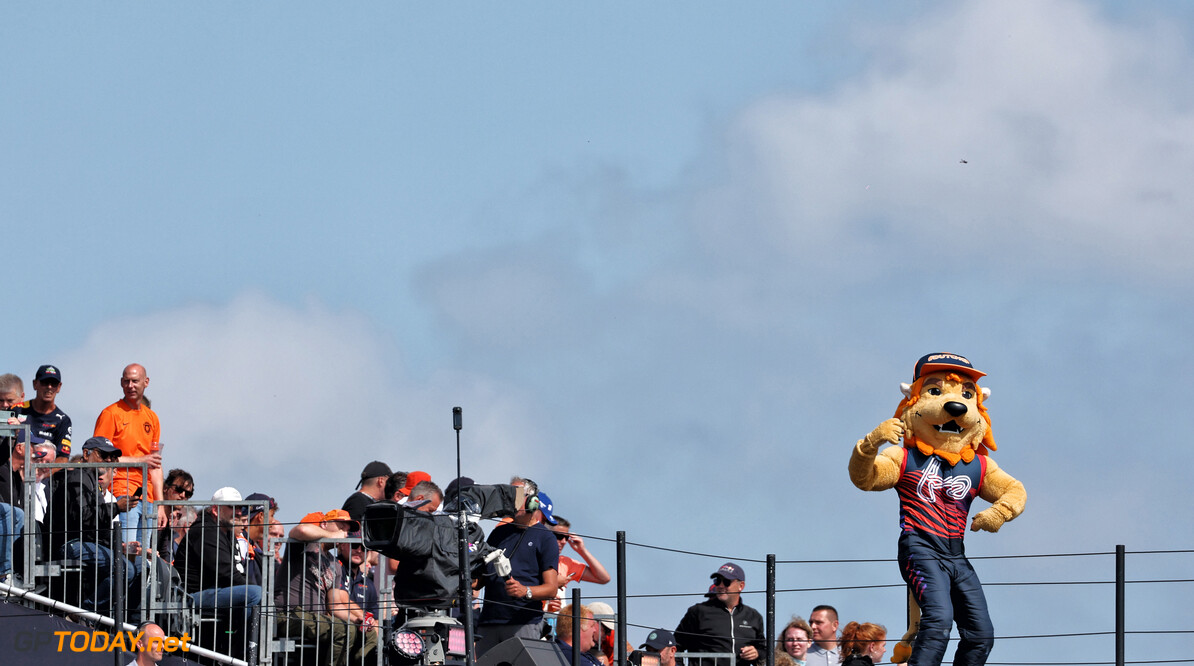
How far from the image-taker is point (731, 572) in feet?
40.5

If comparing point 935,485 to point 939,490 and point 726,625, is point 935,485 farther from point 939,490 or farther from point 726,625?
point 726,625

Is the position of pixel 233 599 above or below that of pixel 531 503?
below

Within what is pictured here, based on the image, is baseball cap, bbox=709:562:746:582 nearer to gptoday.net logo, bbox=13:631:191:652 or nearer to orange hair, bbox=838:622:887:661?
orange hair, bbox=838:622:887:661

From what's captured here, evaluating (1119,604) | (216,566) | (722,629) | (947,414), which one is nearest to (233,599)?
(216,566)

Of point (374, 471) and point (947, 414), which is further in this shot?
point (374, 471)

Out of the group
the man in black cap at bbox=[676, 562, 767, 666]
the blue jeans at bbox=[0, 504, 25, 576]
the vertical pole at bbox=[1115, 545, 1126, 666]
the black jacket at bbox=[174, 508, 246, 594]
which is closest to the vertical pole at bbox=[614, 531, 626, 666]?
the man in black cap at bbox=[676, 562, 767, 666]

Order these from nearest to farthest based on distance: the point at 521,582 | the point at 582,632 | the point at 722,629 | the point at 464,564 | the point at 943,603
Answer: the point at 464,564 → the point at 943,603 → the point at 521,582 → the point at 582,632 → the point at 722,629

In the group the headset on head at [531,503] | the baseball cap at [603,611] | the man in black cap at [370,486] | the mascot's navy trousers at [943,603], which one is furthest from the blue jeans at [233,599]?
the mascot's navy trousers at [943,603]

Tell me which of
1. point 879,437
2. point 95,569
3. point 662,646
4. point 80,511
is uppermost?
point 879,437

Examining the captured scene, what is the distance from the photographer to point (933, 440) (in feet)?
37.8

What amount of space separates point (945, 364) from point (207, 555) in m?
4.59

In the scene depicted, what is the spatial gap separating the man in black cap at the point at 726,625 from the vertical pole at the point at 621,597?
1.10 m

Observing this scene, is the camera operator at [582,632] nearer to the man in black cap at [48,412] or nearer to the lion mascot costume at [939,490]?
the lion mascot costume at [939,490]

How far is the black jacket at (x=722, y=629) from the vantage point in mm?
12148
